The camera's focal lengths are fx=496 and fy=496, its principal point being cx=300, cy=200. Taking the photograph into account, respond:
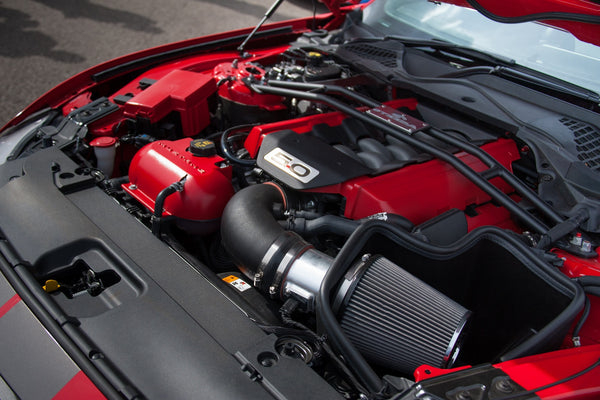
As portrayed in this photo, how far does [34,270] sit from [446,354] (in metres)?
1.08

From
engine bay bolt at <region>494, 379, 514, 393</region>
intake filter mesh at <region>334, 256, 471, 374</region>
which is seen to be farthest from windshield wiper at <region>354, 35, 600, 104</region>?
engine bay bolt at <region>494, 379, 514, 393</region>

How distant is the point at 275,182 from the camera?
5.46ft

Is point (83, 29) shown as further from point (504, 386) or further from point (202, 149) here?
point (504, 386)

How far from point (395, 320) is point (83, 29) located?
517 cm

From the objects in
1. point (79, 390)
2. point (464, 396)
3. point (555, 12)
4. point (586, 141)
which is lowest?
point (79, 390)

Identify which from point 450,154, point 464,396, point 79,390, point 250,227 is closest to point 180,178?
point 250,227

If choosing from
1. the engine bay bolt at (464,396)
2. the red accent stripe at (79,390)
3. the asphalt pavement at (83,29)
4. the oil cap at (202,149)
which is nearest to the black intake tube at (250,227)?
the oil cap at (202,149)

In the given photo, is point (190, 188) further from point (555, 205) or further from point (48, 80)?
point (48, 80)

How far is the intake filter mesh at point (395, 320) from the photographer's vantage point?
1.21 m

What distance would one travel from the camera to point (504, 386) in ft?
3.29

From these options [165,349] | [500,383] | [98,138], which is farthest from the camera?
[98,138]

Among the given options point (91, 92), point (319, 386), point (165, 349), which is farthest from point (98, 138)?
point (319, 386)

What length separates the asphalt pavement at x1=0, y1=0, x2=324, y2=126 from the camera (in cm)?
419

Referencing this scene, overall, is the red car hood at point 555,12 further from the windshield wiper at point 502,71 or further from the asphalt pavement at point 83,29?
the asphalt pavement at point 83,29
